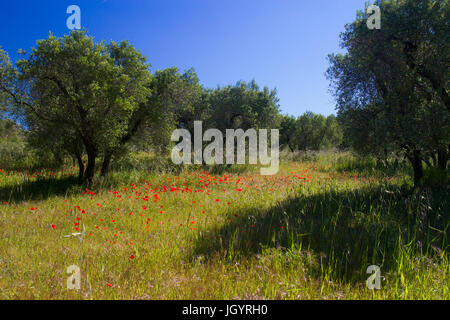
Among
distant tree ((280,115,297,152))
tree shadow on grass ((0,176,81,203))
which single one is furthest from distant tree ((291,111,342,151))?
tree shadow on grass ((0,176,81,203))

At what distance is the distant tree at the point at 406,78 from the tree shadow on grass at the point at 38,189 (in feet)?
34.6

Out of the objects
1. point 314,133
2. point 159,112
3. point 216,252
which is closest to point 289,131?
point 314,133

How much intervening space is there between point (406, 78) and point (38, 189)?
13.8 m

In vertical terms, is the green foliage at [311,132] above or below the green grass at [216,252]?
above

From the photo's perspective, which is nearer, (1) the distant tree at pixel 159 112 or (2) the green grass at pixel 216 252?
(2) the green grass at pixel 216 252

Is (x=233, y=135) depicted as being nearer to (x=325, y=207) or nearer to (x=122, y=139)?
(x=122, y=139)

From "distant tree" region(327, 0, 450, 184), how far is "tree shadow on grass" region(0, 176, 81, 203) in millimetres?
10559

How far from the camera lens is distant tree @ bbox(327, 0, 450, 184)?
6.14 metres

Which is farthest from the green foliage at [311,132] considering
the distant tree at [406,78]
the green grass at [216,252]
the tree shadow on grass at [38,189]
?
the tree shadow on grass at [38,189]

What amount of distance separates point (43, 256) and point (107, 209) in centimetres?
235

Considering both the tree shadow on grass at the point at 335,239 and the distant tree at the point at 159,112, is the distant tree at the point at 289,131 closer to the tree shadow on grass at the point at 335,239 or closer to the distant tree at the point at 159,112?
the distant tree at the point at 159,112

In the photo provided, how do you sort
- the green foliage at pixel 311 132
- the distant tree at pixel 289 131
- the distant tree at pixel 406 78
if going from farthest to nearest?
the distant tree at pixel 289 131
the green foliage at pixel 311 132
the distant tree at pixel 406 78

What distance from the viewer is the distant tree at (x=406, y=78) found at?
242 inches
